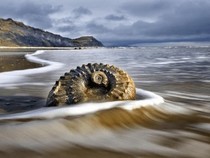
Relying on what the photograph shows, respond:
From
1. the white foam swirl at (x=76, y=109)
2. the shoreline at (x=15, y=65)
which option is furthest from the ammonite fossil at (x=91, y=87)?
the shoreline at (x=15, y=65)

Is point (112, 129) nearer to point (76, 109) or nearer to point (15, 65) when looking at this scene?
point (76, 109)

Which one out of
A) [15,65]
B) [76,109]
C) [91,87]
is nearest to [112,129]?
[76,109]

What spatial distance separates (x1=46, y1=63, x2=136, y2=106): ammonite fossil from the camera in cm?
629

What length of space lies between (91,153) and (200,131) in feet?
5.51

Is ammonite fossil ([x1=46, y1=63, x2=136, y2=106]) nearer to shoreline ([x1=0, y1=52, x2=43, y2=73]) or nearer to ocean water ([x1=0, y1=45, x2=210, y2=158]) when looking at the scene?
ocean water ([x1=0, y1=45, x2=210, y2=158])

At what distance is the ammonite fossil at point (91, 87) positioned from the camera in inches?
248

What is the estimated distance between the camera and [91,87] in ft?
21.9

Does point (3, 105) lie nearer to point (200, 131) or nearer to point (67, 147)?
point (67, 147)

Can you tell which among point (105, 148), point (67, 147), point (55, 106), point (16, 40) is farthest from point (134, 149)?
point (16, 40)

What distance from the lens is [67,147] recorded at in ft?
13.4

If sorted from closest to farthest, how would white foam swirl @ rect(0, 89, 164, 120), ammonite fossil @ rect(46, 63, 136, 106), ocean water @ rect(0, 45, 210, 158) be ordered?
ocean water @ rect(0, 45, 210, 158) < white foam swirl @ rect(0, 89, 164, 120) < ammonite fossil @ rect(46, 63, 136, 106)

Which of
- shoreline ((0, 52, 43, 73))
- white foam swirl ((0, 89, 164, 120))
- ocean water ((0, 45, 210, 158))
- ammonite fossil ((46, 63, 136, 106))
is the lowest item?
shoreline ((0, 52, 43, 73))

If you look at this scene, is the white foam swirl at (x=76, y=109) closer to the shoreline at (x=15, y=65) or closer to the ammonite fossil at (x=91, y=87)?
the ammonite fossil at (x=91, y=87)

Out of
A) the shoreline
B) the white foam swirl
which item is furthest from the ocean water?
the shoreline
